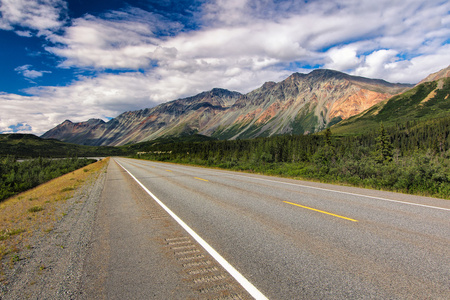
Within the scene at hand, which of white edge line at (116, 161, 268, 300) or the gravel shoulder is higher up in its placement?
white edge line at (116, 161, 268, 300)

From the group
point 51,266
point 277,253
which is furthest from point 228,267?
point 51,266

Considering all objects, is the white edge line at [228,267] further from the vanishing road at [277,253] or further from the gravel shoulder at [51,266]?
the gravel shoulder at [51,266]

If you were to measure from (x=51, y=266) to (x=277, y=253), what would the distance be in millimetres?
4242

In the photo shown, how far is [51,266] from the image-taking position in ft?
13.9

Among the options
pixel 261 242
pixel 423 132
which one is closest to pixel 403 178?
pixel 261 242

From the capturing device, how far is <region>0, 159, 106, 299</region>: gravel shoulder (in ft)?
11.2

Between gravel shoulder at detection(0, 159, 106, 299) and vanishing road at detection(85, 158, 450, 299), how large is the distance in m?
0.29

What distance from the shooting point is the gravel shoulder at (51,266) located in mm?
3426

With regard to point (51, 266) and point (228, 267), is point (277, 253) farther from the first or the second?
point (51, 266)

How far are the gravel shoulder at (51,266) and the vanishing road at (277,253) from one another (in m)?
0.29

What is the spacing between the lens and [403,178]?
11.8m

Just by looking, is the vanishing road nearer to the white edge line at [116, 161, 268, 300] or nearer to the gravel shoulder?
→ the white edge line at [116, 161, 268, 300]

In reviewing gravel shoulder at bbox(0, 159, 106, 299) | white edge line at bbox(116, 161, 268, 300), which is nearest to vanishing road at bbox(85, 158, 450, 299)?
white edge line at bbox(116, 161, 268, 300)

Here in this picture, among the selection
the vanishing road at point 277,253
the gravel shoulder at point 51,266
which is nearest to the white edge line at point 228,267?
the vanishing road at point 277,253
